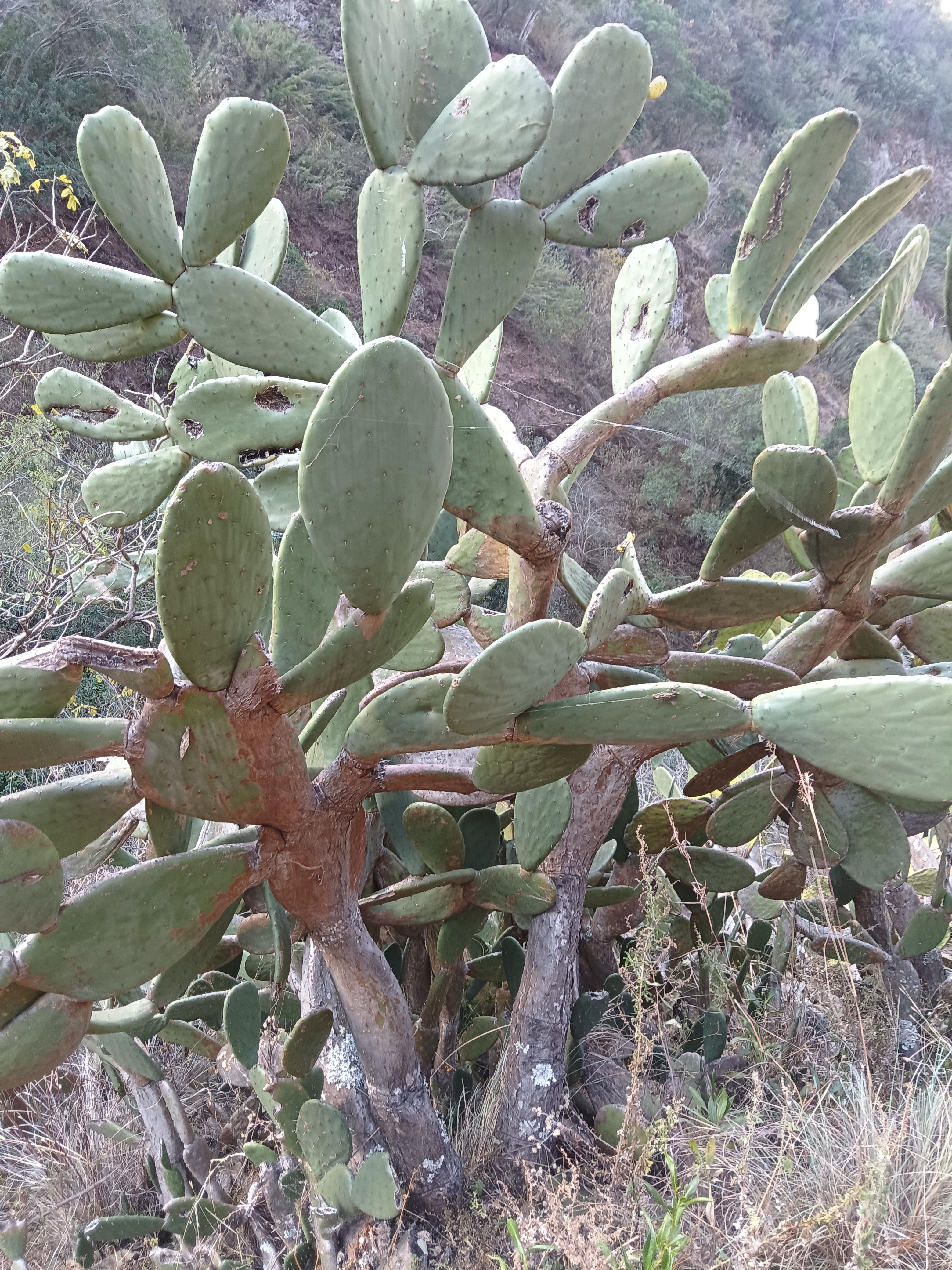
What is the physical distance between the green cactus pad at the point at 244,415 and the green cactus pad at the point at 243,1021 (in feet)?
2.53

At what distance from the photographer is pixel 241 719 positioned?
790 millimetres

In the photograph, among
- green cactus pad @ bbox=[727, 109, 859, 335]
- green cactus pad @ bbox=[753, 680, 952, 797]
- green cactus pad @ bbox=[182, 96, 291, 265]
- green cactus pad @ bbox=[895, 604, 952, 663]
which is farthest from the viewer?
green cactus pad @ bbox=[895, 604, 952, 663]

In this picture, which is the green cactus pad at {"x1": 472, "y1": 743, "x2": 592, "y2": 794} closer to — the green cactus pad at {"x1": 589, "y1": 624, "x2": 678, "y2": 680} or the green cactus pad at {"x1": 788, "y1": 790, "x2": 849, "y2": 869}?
the green cactus pad at {"x1": 589, "y1": 624, "x2": 678, "y2": 680}

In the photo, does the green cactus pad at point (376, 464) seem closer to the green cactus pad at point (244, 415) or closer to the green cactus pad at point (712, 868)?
the green cactus pad at point (244, 415)

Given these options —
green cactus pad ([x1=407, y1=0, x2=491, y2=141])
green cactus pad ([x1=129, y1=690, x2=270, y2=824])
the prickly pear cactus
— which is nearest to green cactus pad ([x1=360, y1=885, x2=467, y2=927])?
the prickly pear cactus

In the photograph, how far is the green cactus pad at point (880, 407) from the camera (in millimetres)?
1351

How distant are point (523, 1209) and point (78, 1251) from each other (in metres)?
0.77

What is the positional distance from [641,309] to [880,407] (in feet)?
1.45

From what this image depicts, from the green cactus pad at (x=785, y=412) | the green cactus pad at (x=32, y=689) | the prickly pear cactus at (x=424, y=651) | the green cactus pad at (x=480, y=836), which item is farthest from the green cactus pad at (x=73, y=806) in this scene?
the green cactus pad at (x=785, y=412)

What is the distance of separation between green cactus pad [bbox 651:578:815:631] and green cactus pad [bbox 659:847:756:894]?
0.45m

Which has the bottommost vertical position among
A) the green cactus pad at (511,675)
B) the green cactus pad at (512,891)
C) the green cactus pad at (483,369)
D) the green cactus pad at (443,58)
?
the green cactus pad at (512,891)

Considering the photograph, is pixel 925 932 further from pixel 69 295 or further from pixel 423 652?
pixel 69 295

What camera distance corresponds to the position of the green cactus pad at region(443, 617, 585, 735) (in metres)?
0.82

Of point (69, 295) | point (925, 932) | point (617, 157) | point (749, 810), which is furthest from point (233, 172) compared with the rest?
point (617, 157)
